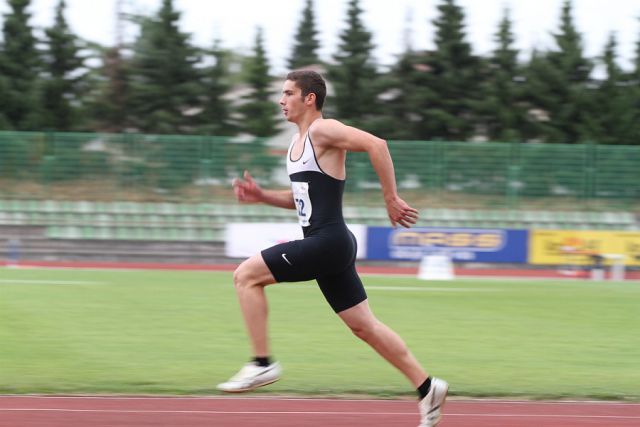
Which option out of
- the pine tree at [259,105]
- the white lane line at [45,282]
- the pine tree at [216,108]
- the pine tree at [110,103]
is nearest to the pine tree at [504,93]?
the pine tree at [259,105]

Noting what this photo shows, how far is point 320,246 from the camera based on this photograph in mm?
5797

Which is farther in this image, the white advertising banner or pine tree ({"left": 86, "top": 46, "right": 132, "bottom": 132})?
pine tree ({"left": 86, "top": 46, "right": 132, "bottom": 132})

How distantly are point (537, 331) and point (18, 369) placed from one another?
20.8 ft

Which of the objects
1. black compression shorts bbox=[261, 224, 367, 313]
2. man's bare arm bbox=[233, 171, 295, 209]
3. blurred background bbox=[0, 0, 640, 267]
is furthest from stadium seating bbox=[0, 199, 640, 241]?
black compression shorts bbox=[261, 224, 367, 313]

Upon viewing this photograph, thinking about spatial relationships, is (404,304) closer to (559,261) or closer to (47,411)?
(47,411)

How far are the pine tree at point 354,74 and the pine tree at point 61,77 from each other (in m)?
9.90

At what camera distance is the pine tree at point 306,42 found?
4202cm

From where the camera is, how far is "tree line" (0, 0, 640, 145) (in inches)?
1494

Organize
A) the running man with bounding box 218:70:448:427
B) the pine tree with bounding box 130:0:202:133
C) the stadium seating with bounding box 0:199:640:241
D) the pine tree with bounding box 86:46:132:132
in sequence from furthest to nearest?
1. the pine tree with bounding box 86:46:132:132
2. the pine tree with bounding box 130:0:202:133
3. the stadium seating with bounding box 0:199:640:241
4. the running man with bounding box 218:70:448:427

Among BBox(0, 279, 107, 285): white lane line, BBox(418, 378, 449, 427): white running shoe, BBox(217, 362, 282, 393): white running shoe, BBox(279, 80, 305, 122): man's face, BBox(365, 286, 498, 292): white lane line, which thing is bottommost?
BBox(365, 286, 498, 292): white lane line

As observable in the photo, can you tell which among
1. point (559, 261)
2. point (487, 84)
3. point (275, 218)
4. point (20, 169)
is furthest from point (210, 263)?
point (487, 84)

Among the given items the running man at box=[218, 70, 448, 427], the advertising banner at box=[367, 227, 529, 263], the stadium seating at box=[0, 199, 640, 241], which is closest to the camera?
the running man at box=[218, 70, 448, 427]

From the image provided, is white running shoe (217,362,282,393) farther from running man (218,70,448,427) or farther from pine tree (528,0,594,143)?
pine tree (528,0,594,143)

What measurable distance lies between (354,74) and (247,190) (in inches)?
1315
